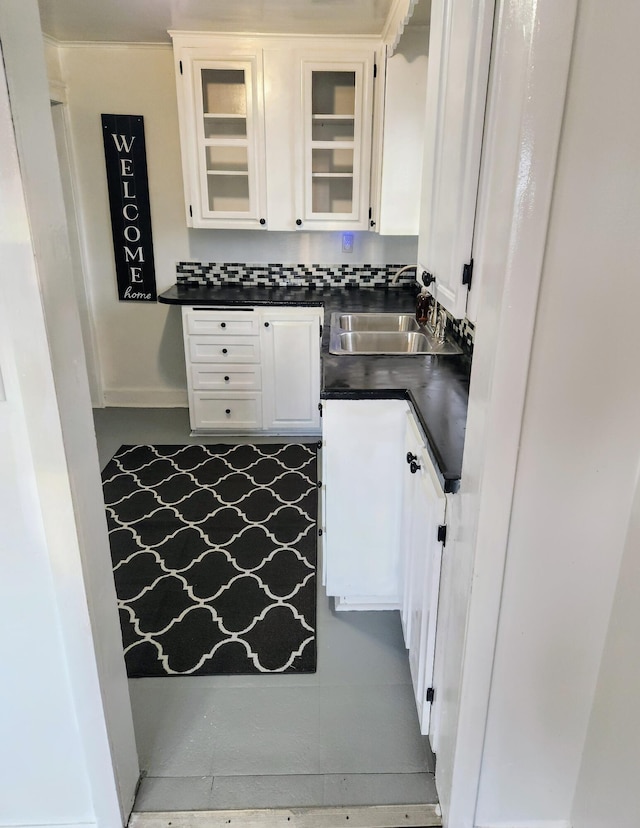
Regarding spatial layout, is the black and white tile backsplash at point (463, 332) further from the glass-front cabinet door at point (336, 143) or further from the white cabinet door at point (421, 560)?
the glass-front cabinet door at point (336, 143)

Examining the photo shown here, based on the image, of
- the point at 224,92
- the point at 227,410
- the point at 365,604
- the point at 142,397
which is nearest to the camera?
the point at 365,604

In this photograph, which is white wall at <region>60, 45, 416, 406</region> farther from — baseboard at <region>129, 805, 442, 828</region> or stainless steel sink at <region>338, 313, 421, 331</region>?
baseboard at <region>129, 805, 442, 828</region>

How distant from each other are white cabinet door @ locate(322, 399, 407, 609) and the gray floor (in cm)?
20

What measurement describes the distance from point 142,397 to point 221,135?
1.94 metres

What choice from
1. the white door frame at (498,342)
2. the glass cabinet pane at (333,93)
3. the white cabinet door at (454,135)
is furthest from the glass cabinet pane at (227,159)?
the white door frame at (498,342)

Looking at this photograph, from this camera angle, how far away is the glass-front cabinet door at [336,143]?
3.37 meters

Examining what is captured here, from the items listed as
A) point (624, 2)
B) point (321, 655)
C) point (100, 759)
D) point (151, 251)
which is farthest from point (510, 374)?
point (151, 251)

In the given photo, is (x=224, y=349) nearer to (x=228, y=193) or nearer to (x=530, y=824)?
(x=228, y=193)

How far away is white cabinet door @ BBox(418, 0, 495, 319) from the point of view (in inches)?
52.3

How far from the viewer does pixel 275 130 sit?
3.46m

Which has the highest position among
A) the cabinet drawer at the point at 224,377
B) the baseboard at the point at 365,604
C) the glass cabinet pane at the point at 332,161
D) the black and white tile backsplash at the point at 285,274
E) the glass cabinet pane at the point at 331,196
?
the glass cabinet pane at the point at 332,161

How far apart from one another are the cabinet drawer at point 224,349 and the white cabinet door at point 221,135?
0.72 metres

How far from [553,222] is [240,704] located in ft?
5.45

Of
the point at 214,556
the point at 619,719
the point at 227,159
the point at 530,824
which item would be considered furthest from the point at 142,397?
the point at 619,719
